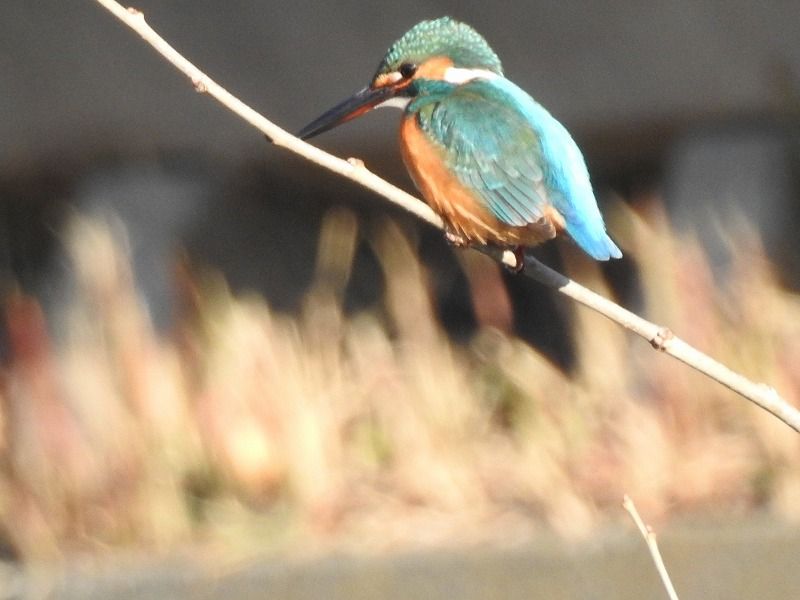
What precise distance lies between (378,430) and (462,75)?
61.1 inches

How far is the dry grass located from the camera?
3.70m

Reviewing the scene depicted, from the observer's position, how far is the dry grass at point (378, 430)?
3701 mm

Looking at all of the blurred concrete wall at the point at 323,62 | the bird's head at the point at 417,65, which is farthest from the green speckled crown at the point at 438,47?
the blurred concrete wall at the point at 323,62

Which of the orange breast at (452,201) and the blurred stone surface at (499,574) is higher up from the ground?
the orange breast at (452,201)

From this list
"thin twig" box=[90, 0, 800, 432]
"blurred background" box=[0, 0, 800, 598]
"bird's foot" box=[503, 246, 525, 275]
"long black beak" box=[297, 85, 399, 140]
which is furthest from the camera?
"blurred background" box=[0, 0, 800, 598]

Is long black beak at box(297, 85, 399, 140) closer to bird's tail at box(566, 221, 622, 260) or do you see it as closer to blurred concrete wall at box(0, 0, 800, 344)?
bird's tail at box(566, 221, 622, 260)

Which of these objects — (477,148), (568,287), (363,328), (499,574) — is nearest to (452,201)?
(477,148)

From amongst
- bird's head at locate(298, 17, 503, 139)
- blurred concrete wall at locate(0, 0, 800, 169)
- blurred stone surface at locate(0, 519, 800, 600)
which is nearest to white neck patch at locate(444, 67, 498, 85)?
bird's head at locate(298, 17, 503, 139)

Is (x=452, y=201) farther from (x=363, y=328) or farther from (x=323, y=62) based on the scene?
(x=323, y=62)

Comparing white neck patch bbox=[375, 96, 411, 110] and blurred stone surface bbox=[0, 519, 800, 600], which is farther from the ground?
white neck patch bbox=[375, 96, 411, 110]

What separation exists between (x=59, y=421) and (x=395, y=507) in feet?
2.87

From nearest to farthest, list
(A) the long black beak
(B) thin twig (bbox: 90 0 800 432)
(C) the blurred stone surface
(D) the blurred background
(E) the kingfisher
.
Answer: (B) thin twig (bbox: 90 0 800 432) < (E) the kingfisher < (A) the long black beak < (C) the blurred stone surface < (D) the blurred background

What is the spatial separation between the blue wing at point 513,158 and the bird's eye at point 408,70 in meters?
0.07

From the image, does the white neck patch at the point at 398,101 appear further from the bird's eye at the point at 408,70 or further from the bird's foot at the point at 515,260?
the bird's foot at the point at 515,260
